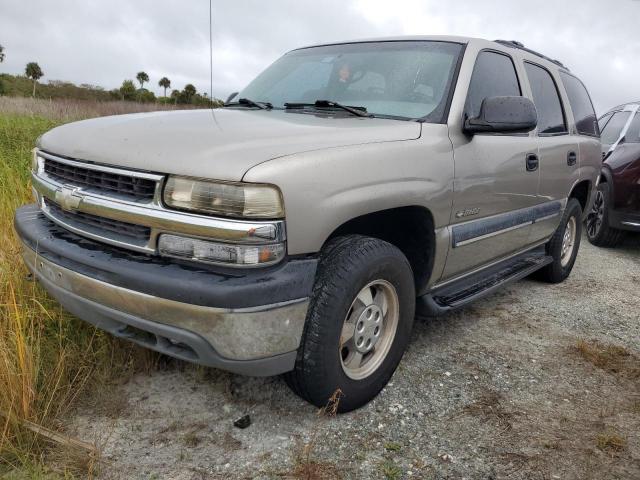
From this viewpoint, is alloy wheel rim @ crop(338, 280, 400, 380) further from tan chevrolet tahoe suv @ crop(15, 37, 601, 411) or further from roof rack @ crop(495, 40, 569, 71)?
roof rack @ crop(495, 40, 569, 71)

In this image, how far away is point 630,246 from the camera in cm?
675

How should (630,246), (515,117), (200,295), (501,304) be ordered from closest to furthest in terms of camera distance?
(200,295) → (515,117) → (501,304) → (630,246)

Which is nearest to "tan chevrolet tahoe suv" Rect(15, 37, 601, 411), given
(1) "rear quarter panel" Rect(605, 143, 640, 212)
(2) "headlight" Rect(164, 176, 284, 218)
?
(2) "headlight" Rect(164, 176, 284, 218)

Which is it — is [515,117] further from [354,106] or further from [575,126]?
[575,126]

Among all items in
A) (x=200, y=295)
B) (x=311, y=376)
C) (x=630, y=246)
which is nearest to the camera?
(x=200, y=295)

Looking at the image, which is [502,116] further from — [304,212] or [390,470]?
[390,470]

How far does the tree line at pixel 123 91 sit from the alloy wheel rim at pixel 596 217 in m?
4.53

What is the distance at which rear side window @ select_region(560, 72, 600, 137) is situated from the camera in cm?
457

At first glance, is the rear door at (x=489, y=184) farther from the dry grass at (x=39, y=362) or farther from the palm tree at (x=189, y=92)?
the palm tree at (x=189, y=92)

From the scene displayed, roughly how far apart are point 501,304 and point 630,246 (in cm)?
354

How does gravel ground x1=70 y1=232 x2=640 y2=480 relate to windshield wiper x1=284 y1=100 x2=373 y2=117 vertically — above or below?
below

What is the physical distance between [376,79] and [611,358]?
2.17m

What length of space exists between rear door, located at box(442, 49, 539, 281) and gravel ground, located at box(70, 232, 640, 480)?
0.60m

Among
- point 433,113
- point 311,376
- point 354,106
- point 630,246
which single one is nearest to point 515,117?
point 433,113
